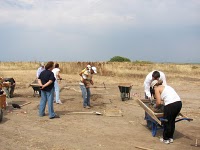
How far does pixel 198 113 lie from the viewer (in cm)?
1302

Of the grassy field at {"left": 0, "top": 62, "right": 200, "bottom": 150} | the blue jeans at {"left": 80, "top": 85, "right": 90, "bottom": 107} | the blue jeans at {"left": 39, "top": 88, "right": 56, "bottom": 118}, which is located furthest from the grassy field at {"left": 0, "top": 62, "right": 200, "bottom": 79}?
the blue jeans at {"left": 39, "top": 88, "right": 56, "bottom": 118}

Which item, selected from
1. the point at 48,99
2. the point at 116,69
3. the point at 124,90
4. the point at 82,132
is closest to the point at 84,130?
the point at 82,132

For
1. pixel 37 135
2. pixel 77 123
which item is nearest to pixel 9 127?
pixel 37 135

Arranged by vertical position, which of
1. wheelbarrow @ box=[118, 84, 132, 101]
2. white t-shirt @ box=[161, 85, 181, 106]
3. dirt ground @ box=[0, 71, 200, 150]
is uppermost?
white t-shirt @ box=[161, 85, 181, 106]

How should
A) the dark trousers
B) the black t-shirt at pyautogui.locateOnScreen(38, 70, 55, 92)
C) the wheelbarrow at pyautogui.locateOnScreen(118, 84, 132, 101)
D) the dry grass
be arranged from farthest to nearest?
the dry grass < the wheelbarrow at pyautogui.locateOnScreen(118, 84, 132, 101) < the black t-shirt at pyautogui.locateOnScreen(38, 70, 55, 92) < the dark trousers

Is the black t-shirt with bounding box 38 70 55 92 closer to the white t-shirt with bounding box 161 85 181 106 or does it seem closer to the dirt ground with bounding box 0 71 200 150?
the dirt ground with bounding box 0 71 200 150

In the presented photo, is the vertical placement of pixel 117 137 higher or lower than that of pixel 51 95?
lower

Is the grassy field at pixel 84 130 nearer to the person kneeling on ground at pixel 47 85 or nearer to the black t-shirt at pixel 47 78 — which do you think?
the person kneeling on ground at pixel 47 85

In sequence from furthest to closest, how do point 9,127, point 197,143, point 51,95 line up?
point 51,95, point 9,127, point 197,143

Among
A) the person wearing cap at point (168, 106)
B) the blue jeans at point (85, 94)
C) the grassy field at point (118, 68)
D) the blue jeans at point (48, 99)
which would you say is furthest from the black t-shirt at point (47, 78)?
the grassy field at point (118, 68)

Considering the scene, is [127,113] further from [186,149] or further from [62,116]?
[186,149]

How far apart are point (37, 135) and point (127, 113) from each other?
482 cm

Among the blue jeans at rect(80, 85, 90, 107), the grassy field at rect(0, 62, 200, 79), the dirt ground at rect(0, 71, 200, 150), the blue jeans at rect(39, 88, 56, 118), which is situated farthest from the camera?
the grassy field at rect(0, 62, 200, 79)

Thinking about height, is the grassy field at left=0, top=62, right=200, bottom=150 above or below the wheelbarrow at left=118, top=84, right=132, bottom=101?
below
